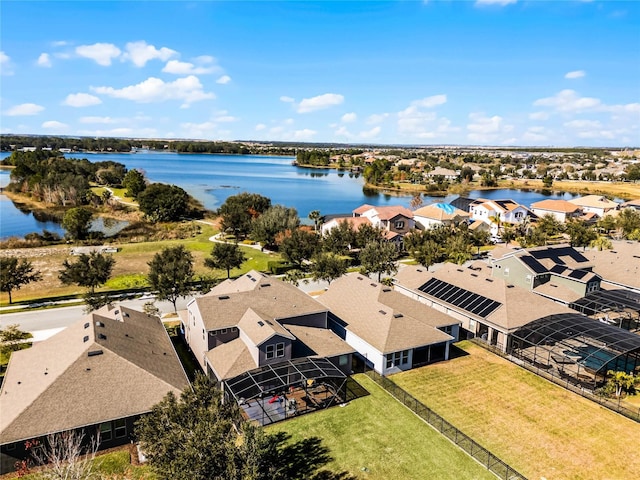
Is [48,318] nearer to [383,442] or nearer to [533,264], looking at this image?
[383,442]

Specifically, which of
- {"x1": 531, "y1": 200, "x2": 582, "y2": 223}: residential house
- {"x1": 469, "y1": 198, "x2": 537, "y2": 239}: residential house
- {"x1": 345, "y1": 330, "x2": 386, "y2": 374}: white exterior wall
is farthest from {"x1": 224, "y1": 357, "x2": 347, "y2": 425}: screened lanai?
{"x1": 531, "y1": 200, "x2": 582, "y2": 223}: residential house

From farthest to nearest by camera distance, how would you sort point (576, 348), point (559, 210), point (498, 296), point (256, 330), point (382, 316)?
point (559, 210) < point (498, 296) < point (382, 316) < point (576, 348) < point (256, 330)

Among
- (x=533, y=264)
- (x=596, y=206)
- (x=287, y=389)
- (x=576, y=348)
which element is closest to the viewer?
(x=287, y=389)

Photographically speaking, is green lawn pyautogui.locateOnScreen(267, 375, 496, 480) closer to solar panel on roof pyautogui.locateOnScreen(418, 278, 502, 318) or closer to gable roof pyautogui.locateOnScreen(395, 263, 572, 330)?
gable roof pyautogui.locateOnScreen(395, 263, 572, 330)

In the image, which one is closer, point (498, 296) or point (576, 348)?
point (576, 348)

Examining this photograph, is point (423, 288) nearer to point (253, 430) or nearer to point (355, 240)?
point (355, 240)

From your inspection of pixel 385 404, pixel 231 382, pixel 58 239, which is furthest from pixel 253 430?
pixel 58 239

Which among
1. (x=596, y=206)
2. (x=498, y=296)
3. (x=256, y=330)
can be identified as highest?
(x=596, y=206)

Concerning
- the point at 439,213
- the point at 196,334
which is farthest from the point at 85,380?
the point at 439,213
